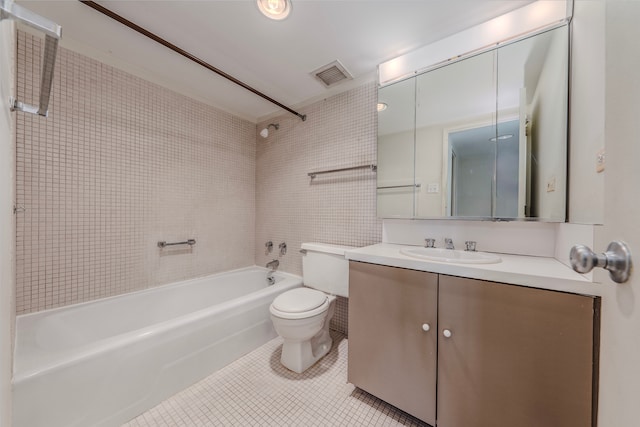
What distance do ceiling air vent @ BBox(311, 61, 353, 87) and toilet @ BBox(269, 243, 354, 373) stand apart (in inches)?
54.4

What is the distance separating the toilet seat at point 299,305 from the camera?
1440mm

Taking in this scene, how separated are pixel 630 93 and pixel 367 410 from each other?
1.56m

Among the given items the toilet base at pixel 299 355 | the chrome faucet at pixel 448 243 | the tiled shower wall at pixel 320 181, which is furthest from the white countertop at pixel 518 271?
the toilet base at pixel 299 355

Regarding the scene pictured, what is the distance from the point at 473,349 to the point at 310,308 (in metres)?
0.88

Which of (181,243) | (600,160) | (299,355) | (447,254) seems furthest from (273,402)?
(600,160)

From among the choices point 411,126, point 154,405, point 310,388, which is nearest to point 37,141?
point 154,405

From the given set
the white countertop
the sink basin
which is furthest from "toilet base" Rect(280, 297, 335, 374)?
the sink basin

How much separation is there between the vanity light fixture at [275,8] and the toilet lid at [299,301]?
5.71 ft

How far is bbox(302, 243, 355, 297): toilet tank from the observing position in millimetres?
1765

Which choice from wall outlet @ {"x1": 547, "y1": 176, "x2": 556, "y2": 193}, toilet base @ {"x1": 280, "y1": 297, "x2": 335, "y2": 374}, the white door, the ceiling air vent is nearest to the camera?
the white door

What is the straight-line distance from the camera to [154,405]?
126cm

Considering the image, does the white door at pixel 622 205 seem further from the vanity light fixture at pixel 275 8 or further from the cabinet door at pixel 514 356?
the vanity light fixture at pixel 275 8

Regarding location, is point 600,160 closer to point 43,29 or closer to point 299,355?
point 43,29

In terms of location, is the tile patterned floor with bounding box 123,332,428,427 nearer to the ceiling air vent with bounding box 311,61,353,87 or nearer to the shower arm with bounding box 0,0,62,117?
the shower arm with bounding box 0,0,62,117
